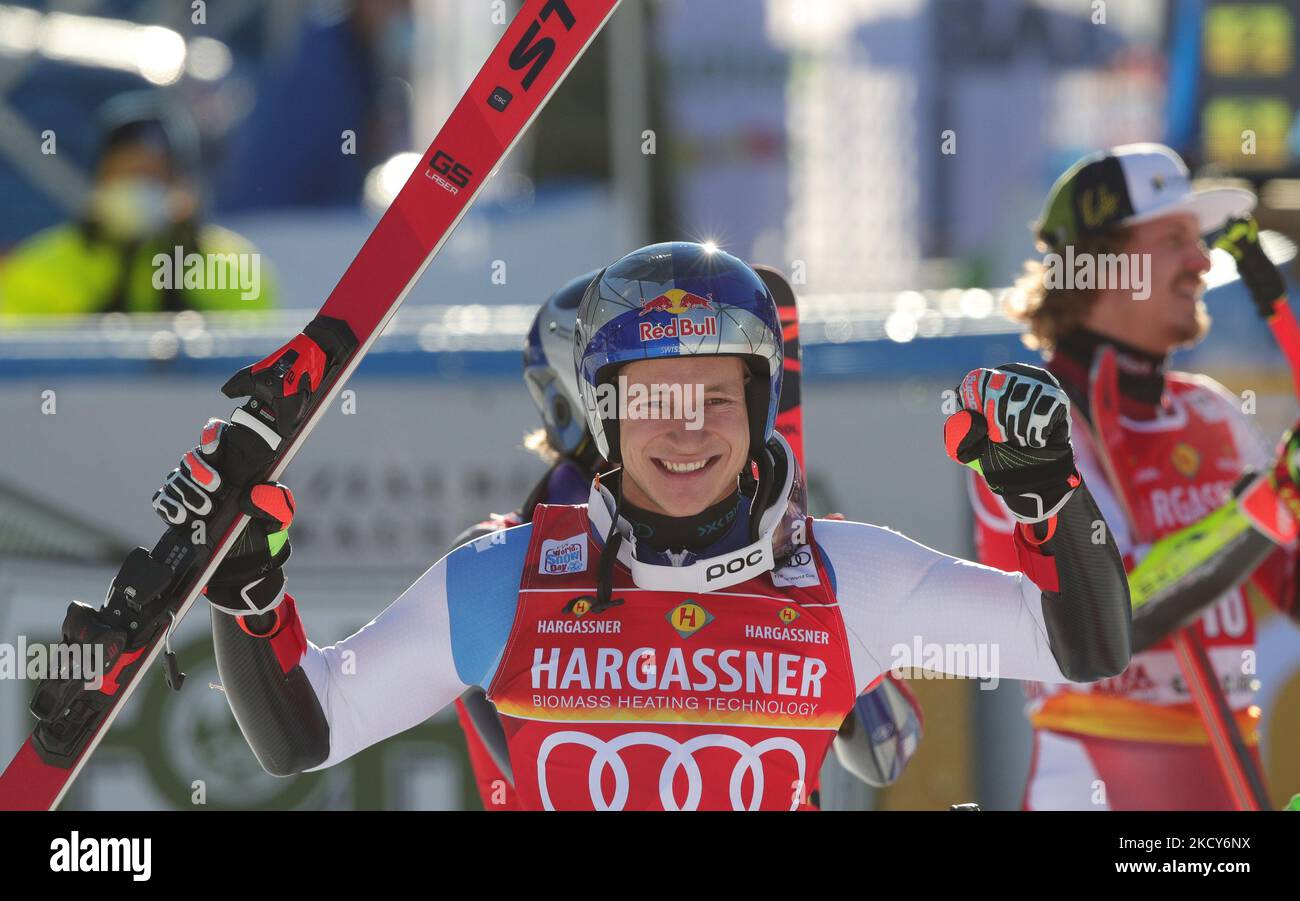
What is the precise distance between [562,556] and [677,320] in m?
0.47

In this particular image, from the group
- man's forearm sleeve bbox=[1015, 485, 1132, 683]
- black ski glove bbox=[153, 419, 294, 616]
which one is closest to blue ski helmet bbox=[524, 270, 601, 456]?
black ski glove bbox=[153, 419, 294, 616]

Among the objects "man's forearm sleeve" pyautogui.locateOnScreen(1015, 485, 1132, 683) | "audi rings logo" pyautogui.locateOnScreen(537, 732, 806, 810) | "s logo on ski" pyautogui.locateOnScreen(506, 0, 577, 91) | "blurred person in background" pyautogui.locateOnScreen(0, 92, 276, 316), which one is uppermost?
"blurred person in background" pyautogui.locateOnScreen(0, 92, 276, 316)

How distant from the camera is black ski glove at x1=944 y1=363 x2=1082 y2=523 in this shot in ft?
9.64

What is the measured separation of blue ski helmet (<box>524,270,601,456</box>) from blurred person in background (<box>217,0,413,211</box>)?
589cm

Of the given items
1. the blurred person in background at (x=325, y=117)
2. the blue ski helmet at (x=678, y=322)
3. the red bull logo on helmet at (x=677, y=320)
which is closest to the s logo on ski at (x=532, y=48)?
the blue ski helmet at (x=678, y=322)

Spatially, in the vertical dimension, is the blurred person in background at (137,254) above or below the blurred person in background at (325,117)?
below

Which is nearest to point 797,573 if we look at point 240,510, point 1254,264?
point 240,510

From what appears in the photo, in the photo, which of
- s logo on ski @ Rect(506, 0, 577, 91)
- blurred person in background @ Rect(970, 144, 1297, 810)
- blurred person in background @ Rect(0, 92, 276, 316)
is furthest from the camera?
blurred person in background @ Rect(0, 92, 276, 316)

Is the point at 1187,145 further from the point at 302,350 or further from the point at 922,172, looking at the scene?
the point at 922,172

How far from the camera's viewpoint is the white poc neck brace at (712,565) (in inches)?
123

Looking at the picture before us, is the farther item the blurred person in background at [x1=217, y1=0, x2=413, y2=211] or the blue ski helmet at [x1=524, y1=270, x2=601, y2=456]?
the blurred person in background at [x1=217, y1=0, x2=413, y2=211]

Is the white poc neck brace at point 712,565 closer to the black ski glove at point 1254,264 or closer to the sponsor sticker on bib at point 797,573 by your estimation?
the sponsor sticker on bib at point 797,573

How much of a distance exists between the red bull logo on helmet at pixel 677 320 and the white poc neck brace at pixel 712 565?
12.5 inches

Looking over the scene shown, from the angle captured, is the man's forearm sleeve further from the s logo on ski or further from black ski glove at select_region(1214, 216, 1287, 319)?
black ski glove at select_region(1214, 216, 1287, 319)
